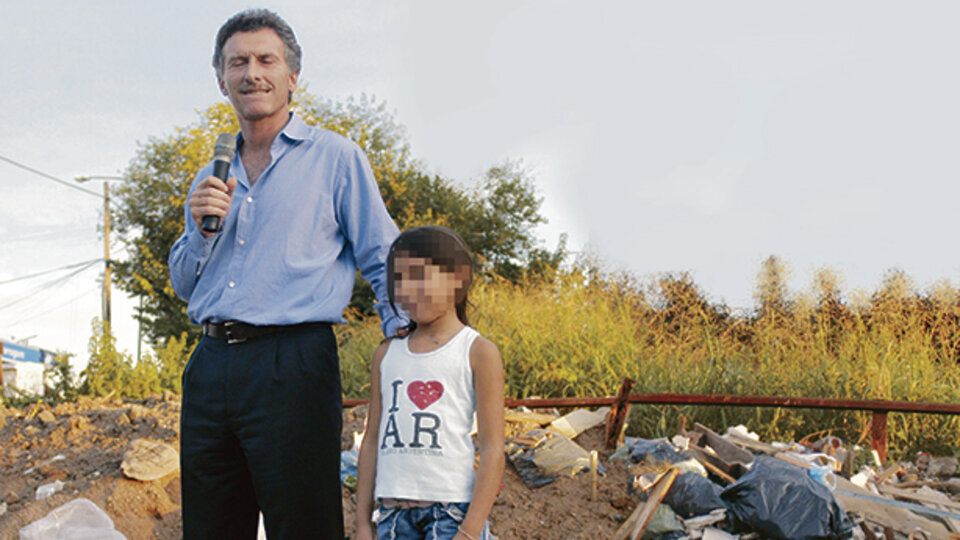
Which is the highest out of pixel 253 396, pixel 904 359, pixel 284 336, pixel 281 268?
pixel 281 268

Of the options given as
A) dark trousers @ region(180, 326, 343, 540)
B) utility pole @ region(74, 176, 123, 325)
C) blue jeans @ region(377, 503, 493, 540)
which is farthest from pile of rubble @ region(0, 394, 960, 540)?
utility pole @ region(74, 176, 123, 325)

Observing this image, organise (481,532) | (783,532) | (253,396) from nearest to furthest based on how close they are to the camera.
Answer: (481,532) < (253,396) < (783,532)

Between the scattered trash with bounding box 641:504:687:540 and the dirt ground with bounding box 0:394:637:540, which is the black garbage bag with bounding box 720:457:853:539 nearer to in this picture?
the scattered trash with bounding box 641:504:687:540

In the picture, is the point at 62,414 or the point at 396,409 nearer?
the point at 396,409

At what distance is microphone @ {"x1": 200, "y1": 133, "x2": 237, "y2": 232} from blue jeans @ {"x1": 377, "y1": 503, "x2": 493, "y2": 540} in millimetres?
1122

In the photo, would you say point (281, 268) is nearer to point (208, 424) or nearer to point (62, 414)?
point (208, 424)

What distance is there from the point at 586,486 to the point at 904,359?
16.2ft

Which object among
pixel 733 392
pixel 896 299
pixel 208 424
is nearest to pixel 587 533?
pixel 208 424

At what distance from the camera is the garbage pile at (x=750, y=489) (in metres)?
4.14

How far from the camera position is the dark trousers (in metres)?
2.62

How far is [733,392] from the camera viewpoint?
306 inches

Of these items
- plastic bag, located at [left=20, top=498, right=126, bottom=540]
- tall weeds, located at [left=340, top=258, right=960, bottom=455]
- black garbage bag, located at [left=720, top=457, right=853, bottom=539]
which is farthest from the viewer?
tall weeds, located at [left=340, top=258, right=960, bottom=455]

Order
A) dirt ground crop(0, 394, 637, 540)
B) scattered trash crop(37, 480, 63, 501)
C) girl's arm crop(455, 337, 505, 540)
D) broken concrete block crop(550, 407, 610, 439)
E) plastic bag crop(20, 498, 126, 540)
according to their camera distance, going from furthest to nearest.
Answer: broken concrete block crop(550, 407, 610, 439) → scattered trash crop(37, 480, 63, 501) → dirt ground crop(0, 394, 637, 540) → plastic bag crop(20, 498, 126, 540) → girl's arm crop(455, 337, 505, 540)

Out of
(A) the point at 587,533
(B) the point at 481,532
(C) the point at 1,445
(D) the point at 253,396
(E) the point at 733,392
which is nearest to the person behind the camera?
(B) the point at 481,532
